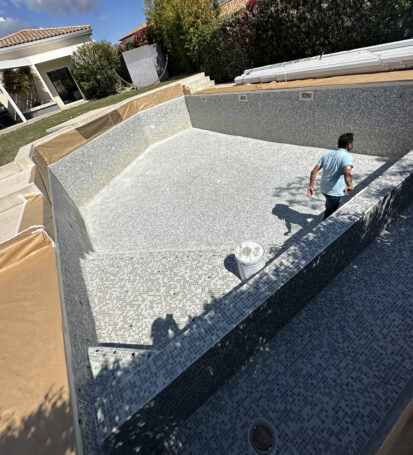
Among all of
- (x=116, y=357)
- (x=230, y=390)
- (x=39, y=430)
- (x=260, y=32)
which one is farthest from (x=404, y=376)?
(x=260, y=32)

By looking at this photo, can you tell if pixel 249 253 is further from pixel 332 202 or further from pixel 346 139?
pixel 346 139

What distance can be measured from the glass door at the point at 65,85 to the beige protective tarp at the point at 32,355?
20.5 m

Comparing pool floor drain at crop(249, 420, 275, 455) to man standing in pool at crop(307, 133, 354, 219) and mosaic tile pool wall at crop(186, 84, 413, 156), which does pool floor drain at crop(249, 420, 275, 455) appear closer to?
man standing in pool at crop(307, 133, 354, 219)

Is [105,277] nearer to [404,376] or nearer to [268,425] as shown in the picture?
[268,425]

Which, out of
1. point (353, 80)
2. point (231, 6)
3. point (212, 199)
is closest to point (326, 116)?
point (353, 80)

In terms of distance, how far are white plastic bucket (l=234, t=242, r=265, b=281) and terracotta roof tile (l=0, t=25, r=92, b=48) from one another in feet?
69.4

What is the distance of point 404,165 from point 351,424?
3.64 meters

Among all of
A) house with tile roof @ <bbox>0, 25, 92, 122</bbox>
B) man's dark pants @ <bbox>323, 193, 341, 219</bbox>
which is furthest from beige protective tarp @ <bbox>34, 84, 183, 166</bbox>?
house with tile roof @ <bbox>0, 25, 92, 122</bbox>

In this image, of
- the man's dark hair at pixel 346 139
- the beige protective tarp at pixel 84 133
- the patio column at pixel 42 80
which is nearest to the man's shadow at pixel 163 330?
the beige protective tarp at pixel 84 133

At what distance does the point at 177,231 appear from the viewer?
5484 millimetres

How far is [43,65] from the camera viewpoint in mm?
17375

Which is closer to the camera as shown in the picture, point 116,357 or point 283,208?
point 116,357

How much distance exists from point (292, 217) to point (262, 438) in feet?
12.1

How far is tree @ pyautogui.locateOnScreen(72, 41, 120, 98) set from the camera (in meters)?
16.2
